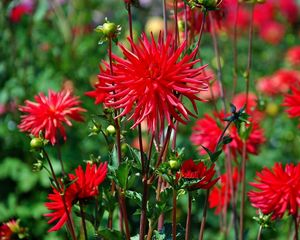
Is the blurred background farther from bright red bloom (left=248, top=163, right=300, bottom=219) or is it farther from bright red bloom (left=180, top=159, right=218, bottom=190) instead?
bright red bloom (left=180, top=159, right=218, bottom=190)

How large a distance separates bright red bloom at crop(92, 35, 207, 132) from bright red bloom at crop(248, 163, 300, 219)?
1.53ft

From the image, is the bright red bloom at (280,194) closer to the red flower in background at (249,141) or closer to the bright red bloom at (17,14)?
the red flower in background at (249,141)

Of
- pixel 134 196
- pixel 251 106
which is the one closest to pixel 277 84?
pixel 251 106

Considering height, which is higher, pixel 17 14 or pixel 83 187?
pixel 17 14

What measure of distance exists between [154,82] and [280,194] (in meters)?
0.56

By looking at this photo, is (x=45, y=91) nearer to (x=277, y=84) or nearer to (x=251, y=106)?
(x=251, y=106)

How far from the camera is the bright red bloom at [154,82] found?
1308 millimetres

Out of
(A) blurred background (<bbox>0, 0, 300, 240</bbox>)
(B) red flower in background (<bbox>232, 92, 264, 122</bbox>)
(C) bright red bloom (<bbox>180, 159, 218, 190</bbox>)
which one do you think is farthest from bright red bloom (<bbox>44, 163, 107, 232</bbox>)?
(A) blurred background (<bbox>0, 0, 300, 240</bbox>)

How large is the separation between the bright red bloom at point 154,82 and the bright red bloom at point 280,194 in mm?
467

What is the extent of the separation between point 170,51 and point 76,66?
2.23 metres

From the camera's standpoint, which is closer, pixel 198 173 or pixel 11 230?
pixel 198 173

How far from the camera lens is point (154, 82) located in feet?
4.31

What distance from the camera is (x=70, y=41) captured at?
380 cm

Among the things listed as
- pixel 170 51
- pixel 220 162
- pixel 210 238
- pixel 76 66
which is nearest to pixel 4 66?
pixel 76 66
